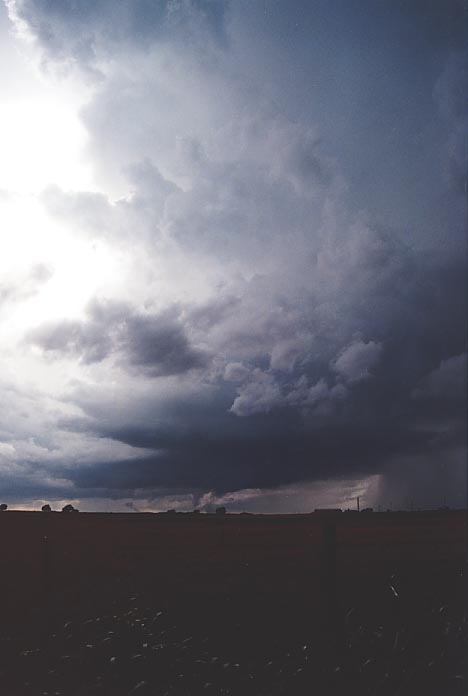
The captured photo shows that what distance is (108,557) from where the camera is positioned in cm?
991

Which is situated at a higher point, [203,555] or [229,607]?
[203,555]

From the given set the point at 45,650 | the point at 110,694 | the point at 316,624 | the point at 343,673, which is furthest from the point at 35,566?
the point at 343,673

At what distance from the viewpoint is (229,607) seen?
26.0 ft

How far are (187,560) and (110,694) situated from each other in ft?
10.9

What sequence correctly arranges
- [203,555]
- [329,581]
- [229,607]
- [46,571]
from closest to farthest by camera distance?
[329,581]
[229,607]
[46,571]
[203,555]

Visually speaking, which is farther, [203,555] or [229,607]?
[203,555]

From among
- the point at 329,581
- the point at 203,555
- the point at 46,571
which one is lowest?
the point at 46,571

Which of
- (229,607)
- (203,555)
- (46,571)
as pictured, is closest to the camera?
(229,607)

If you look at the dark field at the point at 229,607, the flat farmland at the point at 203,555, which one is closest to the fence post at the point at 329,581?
the dark field at the point at 229,607

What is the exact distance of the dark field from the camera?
20.9 ft

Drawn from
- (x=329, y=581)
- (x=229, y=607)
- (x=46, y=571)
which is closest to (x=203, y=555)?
(x=229, y=607)

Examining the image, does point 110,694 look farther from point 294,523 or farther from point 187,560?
point 294,523

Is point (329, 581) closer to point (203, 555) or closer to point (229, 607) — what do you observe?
point (229, 607)

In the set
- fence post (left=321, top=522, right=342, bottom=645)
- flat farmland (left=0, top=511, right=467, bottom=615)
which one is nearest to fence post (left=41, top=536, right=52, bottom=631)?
flat farmland (left=0, top=511, right=467, bottom=615)
